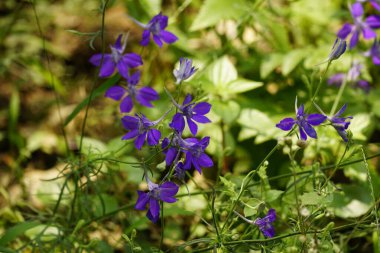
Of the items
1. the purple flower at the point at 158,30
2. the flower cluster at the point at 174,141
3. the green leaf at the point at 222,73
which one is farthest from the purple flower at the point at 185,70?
A: the green leaf at the point at 222,73

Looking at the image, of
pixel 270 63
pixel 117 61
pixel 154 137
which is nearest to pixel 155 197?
pixel 154 137

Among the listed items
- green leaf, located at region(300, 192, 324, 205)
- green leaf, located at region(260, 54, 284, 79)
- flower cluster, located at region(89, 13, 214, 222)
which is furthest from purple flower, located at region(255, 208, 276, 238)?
green leaf, located at region(260, 54, 284, 79)

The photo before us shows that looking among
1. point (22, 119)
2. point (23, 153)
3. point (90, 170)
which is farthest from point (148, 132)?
point (22, 119)

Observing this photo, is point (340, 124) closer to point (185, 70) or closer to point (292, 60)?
point (185, 70)

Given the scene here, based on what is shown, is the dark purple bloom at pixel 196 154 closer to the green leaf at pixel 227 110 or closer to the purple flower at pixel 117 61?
the purple flower at pixel 117 61

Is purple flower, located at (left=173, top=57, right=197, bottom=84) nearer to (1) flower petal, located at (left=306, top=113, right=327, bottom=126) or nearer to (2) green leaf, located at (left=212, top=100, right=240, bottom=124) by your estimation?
(1) flower petal, located at (left=306, top=113, right=327, bottom=126)
